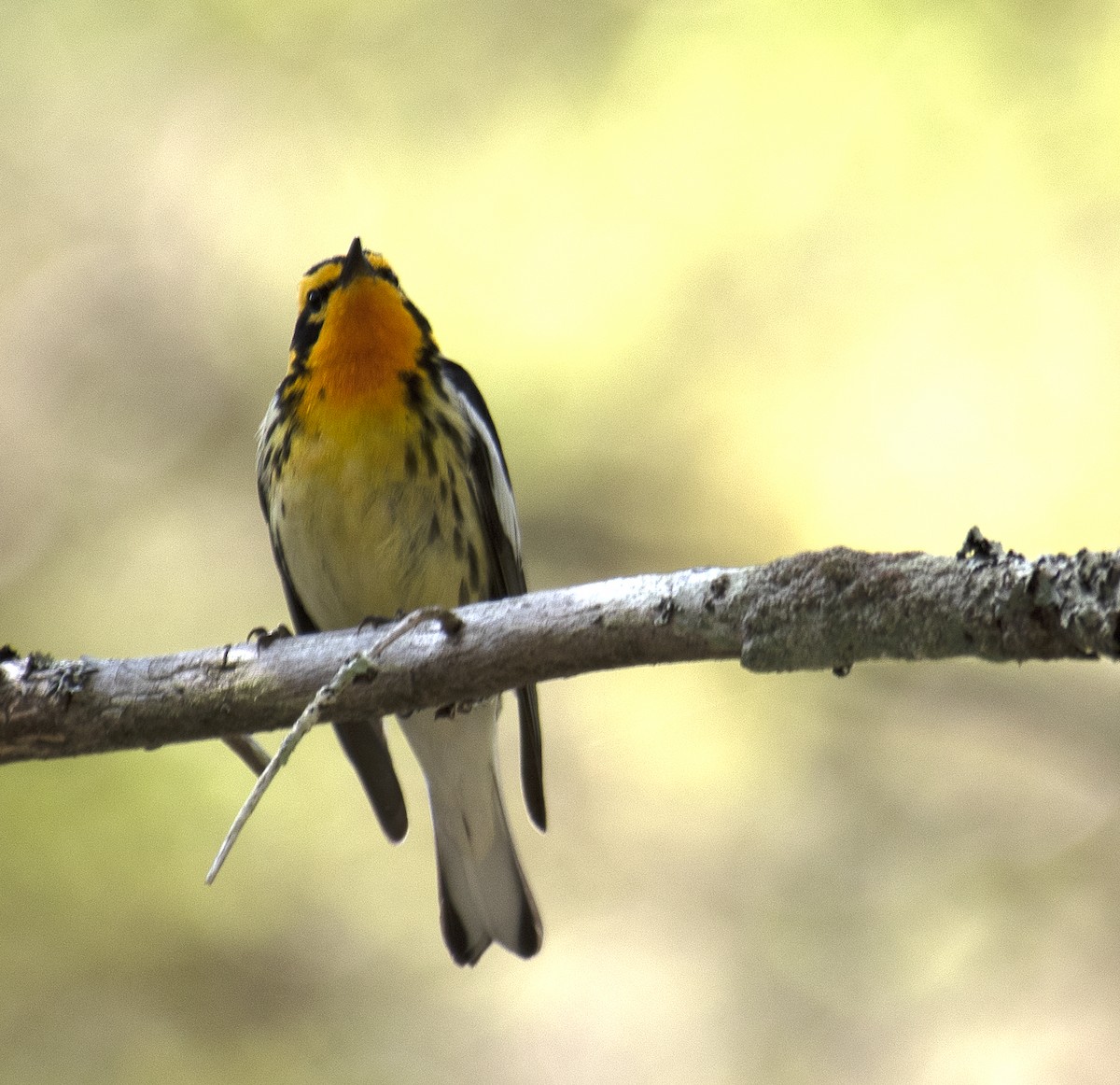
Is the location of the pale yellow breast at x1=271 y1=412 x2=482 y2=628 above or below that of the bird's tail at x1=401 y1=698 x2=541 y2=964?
above

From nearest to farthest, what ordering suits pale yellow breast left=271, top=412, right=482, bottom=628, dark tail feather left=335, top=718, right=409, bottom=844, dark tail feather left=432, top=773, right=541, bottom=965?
pale yellow breast left=271, top=412, right=482, bottom=628, dark tail feather left=335, top=718, right=409, bottom=844, dark tail feather left=432, top=773, right=541, bottom=965

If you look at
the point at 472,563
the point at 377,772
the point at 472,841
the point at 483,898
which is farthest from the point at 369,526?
the point at 483,898

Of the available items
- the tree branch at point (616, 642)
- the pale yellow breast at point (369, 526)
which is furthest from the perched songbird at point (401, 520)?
the tree branch at point (616, 642)

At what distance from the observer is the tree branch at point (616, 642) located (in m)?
2.11

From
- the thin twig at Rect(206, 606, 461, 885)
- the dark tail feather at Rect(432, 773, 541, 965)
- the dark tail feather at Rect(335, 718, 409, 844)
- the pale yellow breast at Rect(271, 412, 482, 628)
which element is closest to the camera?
the thin twig at Rect(206, 606, 461, 885)

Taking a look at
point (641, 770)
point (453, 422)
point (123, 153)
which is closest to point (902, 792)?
point (641, 770)

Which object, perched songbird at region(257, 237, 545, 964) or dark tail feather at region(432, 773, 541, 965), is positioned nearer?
perched songbird at region(257, 237, 545, 964)

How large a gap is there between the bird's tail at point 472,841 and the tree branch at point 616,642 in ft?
4.75

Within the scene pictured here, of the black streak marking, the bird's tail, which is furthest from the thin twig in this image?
the bird's tail

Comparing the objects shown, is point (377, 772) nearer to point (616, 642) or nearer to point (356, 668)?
point (356, 668)

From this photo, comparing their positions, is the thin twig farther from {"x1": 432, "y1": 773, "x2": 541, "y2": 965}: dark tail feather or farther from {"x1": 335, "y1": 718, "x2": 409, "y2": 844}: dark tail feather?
{"x1": 432, "y1": 773, "x2": 541, "y2": 965}: dark tail feather

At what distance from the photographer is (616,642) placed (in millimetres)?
2469

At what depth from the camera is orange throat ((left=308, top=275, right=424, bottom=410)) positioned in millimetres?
3822

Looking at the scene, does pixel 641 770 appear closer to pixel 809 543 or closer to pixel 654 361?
pixel 809 543
